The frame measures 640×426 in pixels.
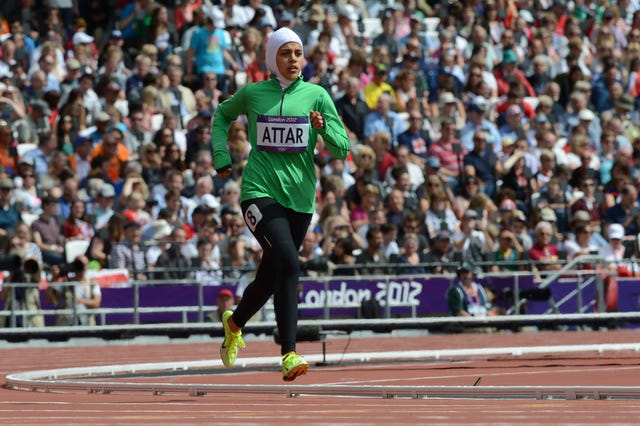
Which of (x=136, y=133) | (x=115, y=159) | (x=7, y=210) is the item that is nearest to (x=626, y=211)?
(x=136, y=133)

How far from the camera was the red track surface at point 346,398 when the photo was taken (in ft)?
29.2

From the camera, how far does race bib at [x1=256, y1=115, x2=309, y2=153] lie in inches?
463

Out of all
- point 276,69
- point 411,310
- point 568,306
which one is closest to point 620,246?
point 568,306

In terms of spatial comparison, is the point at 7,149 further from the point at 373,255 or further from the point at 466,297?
the point at 466,297

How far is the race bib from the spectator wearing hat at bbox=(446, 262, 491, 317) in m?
10.1

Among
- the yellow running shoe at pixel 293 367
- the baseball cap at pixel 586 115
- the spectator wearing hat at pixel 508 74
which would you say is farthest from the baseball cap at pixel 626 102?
the yellow running shoe at pixel 293 367

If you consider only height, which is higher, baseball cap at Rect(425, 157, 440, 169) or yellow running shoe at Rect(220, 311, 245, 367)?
baseball cap at Rect(425, 157, 440, 169)

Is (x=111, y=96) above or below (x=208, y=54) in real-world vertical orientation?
below

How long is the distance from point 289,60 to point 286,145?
24.0 inches

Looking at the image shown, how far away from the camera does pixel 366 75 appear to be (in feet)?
90.9

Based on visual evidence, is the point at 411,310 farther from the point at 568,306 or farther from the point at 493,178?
the point at 493,178

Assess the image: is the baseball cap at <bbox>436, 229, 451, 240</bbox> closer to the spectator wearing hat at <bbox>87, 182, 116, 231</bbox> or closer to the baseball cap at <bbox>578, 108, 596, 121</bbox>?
the spectator wearing hat at <bbox>87, 182, 116, 231</bbox>

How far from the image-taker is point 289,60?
1195 centimetres

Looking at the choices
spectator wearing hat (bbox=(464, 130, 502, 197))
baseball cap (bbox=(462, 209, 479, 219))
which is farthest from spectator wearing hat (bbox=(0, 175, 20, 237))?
spectator wearing hat (bbox=(464, 130, 502, 197))
